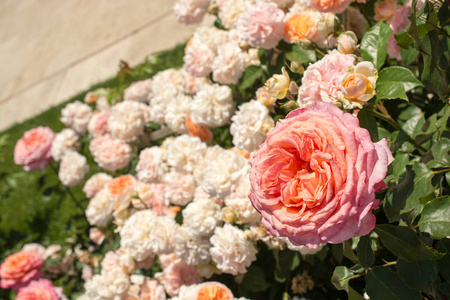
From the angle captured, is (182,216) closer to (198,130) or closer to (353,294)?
(198,130)

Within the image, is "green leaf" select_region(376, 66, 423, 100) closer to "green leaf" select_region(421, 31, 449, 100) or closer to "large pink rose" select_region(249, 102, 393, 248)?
"green leaf" select_region(421, 31, 449, 100)

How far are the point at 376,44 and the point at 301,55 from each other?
306 millimetres

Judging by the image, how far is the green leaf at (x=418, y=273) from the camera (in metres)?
0.72

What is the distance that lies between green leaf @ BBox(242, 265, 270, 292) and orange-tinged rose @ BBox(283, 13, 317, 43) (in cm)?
68

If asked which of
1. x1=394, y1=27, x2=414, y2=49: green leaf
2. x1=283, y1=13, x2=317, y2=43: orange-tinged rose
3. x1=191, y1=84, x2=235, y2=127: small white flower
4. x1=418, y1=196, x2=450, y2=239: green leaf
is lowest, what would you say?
x1=191, y1=84, x2=235, y2=127: small white flower

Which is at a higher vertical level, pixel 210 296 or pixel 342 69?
pixel 342 69

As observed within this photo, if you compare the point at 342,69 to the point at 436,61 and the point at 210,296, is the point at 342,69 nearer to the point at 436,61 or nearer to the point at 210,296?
the point at 436,61

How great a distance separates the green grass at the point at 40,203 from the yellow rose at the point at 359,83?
1.84 meters

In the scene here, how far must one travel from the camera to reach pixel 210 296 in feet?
3.66

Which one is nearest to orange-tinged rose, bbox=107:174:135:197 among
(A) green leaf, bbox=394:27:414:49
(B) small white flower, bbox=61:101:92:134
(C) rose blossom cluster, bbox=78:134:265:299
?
(C) rose blossom cluster, bbox=78:134:265:299

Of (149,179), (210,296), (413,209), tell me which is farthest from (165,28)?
(413,209)

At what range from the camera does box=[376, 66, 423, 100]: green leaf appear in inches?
32.6

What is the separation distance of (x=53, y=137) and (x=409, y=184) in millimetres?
1936

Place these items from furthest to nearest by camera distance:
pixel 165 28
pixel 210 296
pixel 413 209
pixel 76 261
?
Answer: 1. pixel 165 28
2. pixel 76 261
3. pixel 210 296
4. pixel 413 209
